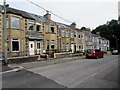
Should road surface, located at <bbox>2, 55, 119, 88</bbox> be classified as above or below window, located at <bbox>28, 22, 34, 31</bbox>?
below

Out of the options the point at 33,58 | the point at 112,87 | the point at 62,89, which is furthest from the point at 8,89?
the point at 33,58

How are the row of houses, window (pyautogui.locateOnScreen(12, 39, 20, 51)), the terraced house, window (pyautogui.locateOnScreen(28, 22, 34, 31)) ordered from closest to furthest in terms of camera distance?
the terraced house
the row of houses
window (pyautogui.locateOnScreen(12, 39, 20, 51))
window (pyautogui.locateOnScreen(28, 22, 34, 31))

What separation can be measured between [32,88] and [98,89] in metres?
2.98

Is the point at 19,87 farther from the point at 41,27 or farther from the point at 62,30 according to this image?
the point at 62,30

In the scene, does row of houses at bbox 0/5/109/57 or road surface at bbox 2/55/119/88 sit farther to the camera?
row of houses at bbox 0/5/109/57

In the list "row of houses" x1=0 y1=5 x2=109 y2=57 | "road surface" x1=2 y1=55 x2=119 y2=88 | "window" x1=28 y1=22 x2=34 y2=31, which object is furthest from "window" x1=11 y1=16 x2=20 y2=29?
"road surface" x1=2 y1=55 x2=119 y2=88

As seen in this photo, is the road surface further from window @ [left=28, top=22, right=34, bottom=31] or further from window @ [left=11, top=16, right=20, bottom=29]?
window @ [left=28, top=22, right=34, bottom=31]

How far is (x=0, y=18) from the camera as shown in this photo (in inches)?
1147

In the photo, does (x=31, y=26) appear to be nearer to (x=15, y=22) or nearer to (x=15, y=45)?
(x=15, y=22)

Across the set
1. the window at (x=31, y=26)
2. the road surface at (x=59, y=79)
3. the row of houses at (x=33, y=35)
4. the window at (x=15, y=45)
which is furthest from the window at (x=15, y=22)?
the road surface at (x=59, y=79)

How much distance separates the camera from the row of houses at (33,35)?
98.0 ft

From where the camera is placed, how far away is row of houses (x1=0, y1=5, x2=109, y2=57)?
29.9 meters

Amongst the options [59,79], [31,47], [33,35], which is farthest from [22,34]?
[59,79]

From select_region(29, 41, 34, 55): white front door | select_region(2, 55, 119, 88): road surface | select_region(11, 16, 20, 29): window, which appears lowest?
select_region(2, 55, 119, 88): road surface
